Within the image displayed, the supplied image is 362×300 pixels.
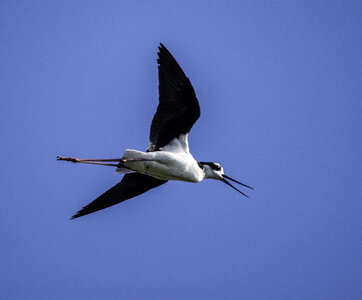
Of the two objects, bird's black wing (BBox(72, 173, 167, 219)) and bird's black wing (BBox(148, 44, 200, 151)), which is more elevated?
bird's black wing (BBox(148, 44, 200, 151))

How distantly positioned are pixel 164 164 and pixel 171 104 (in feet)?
2.52

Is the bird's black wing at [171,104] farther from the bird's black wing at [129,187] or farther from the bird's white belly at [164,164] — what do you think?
the bird's black wing at [129,187]

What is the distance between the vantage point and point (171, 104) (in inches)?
305

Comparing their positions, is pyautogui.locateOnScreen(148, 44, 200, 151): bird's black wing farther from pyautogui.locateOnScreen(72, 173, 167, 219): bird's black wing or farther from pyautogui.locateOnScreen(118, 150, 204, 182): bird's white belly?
pyautogui.locateOnScreen(72, 173, 167, 219): bird's black wing

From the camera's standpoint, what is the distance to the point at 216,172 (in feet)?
27.4

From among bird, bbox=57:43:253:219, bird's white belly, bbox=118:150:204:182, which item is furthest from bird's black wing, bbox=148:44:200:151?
bird's white belly, bbox=118:150:204:182

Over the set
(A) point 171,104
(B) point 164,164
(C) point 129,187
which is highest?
(A) point 171,104

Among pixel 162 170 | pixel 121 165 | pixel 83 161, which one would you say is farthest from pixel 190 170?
pixel 83 161

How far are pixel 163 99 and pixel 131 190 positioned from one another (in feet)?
4.75

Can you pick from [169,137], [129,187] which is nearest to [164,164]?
[169,137]

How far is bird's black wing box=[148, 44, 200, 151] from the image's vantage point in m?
7.52

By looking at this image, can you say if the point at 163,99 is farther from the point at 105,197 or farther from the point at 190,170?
the point at 105,197

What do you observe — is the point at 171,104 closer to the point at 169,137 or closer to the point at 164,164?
the point at 169,137

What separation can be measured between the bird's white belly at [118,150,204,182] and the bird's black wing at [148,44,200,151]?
307 mm
